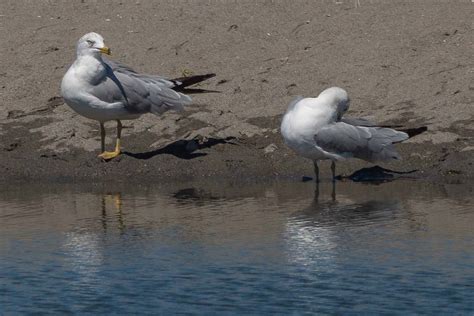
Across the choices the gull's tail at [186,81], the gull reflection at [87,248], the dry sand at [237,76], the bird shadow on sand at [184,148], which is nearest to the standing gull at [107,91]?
the gull's tail at [186,81]

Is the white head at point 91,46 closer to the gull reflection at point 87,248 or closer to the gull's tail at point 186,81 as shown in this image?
the gull's tail at point 186,81

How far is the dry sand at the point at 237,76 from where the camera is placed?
15.0 metres

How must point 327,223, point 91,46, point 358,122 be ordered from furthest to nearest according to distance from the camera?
point 91,46 → point 358,122 → point 327,223

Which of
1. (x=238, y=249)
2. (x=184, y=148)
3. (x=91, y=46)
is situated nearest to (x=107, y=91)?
(x=91, y=46)

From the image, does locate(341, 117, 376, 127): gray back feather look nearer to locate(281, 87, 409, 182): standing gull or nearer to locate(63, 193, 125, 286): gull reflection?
locate(281, 87, 409, 182): standing gull

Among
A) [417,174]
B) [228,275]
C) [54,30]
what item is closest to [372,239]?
[228,275]

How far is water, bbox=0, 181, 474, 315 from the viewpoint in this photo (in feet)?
31.2

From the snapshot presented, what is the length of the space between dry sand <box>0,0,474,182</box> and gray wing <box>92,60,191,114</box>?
1.58ft

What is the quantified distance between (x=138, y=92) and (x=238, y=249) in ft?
14.9

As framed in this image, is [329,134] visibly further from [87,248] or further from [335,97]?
[87,248]

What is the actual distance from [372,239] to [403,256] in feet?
2.12

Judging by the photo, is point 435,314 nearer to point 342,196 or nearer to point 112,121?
point 342,196

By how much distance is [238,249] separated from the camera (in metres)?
11.1

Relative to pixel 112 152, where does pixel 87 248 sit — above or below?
below
